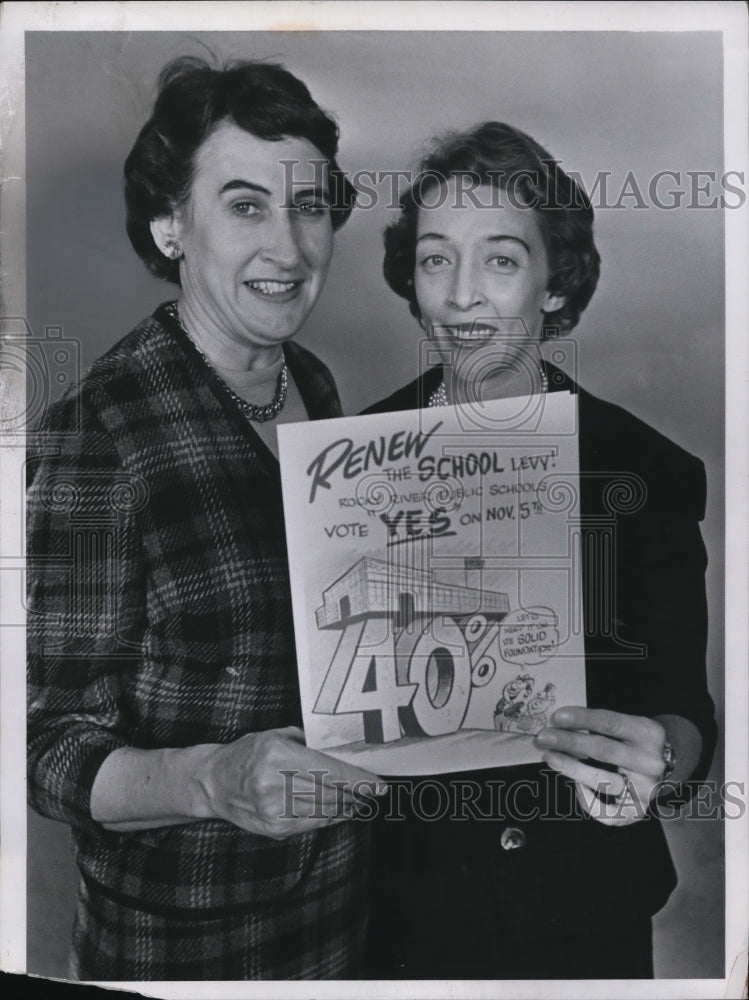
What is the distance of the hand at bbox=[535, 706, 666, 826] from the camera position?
142cm

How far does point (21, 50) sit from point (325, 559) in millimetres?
835

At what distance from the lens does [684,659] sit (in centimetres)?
145

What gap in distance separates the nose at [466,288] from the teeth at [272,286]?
0.23 m

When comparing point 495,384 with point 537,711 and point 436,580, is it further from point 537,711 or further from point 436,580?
point 537,711

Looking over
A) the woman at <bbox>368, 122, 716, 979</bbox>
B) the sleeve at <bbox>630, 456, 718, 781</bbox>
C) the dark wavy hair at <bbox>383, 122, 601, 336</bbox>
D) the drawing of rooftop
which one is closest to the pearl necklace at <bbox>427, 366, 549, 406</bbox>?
the woman at <bbox>368, 122, 716, 979</bbox>

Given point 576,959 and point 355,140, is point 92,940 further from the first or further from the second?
point 355,140

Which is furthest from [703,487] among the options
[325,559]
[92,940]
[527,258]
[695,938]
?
[92,940]

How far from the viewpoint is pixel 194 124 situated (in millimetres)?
1378

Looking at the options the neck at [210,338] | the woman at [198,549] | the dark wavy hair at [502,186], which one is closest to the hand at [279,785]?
the woman at [198,549]

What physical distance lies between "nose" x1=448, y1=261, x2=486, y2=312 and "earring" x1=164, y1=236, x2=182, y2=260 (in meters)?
0.38

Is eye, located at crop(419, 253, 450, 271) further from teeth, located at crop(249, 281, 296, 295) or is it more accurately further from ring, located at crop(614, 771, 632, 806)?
ring, located at crop(614, 771, 632, 806)

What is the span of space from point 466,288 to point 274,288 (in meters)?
0.27

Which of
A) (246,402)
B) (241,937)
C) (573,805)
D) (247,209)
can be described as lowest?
(241,937)

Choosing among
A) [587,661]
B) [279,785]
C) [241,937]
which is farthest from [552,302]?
[241,937]
